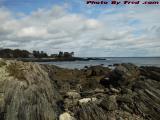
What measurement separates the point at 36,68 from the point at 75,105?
4118mm

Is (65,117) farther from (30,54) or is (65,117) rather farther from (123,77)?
(30,54)

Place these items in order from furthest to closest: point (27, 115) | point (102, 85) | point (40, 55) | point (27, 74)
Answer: point (40, 55) → point (102, 85) → point (27, 74) → point (27, 115)

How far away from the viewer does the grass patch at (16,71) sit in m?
18.8

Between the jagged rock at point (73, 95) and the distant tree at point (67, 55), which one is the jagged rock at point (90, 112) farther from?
the distant tree at point (67, 55)

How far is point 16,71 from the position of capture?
19.3 m

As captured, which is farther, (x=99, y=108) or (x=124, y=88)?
(x=124, y=88)

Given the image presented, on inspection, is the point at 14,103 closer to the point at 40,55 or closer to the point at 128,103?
the point at 128,103

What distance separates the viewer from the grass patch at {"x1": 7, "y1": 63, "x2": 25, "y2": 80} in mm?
18825

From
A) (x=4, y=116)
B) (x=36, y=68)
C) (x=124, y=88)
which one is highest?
(x=36, y=68)

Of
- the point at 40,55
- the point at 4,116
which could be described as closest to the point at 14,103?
the point at 4,116

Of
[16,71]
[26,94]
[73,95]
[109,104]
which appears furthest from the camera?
[73,95]

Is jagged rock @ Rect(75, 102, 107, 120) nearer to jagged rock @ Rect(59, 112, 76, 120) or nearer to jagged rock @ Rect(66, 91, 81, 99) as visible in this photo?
jagged rock @ Rect(59, 112, 76, 120)

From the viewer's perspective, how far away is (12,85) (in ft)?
59.1

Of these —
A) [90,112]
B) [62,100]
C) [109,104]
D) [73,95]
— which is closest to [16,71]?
[62,100]
